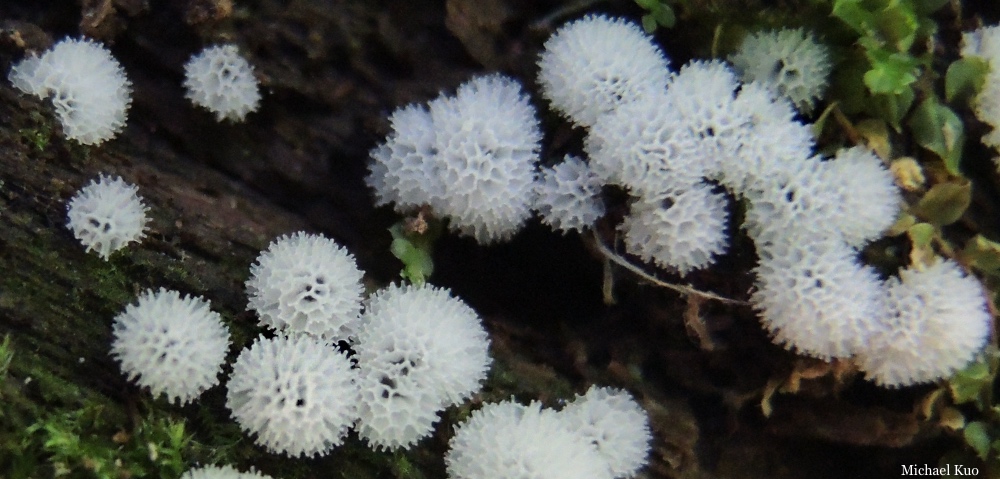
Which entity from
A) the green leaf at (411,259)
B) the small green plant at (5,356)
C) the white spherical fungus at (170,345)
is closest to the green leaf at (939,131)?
the green leaf at (411,259)

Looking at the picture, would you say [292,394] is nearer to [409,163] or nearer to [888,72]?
[409,163]

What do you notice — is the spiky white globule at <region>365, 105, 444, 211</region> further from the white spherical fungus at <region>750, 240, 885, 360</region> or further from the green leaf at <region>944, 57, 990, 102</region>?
the green leaf at <region>944, 57, 990, 102</region>

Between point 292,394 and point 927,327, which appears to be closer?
point 292,394

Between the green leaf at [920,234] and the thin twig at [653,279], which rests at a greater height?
the green leaf at [920,234]

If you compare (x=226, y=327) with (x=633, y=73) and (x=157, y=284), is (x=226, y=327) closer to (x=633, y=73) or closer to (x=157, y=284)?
(x=157, y=284)

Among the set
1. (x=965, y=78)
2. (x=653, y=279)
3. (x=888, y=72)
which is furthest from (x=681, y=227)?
(x=965, y=78)

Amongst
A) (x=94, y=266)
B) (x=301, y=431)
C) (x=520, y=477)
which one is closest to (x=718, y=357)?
(x=520, y=477)

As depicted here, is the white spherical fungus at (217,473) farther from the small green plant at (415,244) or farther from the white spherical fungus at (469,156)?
the white spherical fungus at (469,156)
